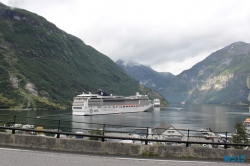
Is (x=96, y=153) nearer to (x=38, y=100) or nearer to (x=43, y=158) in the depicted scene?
(x=43, y=158)

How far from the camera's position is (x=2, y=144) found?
35.6ft

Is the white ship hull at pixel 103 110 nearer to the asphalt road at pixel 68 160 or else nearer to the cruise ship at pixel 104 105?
the cruise ship at pixel 104 105

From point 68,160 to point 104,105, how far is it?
12888 cm

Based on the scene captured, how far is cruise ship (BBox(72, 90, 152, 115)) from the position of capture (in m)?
127

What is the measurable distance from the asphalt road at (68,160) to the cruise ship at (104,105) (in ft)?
381

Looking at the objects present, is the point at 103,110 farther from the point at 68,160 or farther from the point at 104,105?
the point at 68,160

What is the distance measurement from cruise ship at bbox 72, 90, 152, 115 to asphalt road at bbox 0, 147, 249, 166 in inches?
4567

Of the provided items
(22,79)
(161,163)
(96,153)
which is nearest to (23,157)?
(96,153)

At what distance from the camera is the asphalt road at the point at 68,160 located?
8.38 meters

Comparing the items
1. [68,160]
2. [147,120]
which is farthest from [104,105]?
[68,160]

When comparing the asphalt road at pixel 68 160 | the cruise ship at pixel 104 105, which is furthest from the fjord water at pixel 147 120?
the asphalt road at pixel 68 160

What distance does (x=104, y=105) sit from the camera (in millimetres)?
137125

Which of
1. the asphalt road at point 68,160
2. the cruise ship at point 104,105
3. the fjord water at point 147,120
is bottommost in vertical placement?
the fjord water at point 147,120

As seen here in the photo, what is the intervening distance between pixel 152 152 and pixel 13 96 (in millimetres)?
153521
